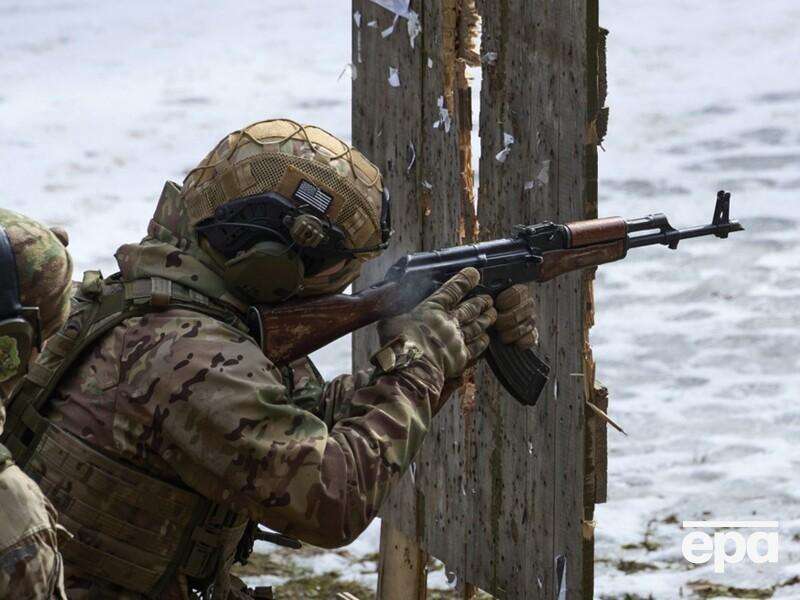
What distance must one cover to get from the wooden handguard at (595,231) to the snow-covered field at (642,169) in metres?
1.90

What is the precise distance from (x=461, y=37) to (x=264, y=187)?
6.02 ft

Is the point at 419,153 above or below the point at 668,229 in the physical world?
above

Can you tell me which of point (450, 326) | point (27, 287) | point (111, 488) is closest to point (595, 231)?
point (450, 326)

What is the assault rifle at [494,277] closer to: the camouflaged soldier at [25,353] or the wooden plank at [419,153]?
the wooden plank at [419,153]

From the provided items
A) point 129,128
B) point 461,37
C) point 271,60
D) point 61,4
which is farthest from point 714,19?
point 461,37

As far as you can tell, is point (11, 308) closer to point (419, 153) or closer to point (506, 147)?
point (506, 147)

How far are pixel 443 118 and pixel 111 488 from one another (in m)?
2.17

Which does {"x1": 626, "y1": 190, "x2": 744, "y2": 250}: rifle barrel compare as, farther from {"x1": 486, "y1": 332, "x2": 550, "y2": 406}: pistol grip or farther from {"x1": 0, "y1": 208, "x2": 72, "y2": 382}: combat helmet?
{"x1": 0, "y1": 208, "x2": 72, "y2": 382}: combat helmet

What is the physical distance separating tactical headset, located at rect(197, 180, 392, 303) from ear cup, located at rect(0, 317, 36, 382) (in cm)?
88

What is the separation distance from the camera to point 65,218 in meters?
10.5

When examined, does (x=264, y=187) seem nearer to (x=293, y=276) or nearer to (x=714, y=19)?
(x=293, y=276)

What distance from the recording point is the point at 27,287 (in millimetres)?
2668

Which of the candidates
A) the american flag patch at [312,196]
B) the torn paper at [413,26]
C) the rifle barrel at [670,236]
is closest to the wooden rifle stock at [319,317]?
the american flag patch at [312,196]

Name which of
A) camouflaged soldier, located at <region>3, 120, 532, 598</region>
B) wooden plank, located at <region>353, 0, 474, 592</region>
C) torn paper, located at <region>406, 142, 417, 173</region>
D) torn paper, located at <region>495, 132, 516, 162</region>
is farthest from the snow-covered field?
camouflaged soldier, located at <region>3, 120, 532, 598</region>
